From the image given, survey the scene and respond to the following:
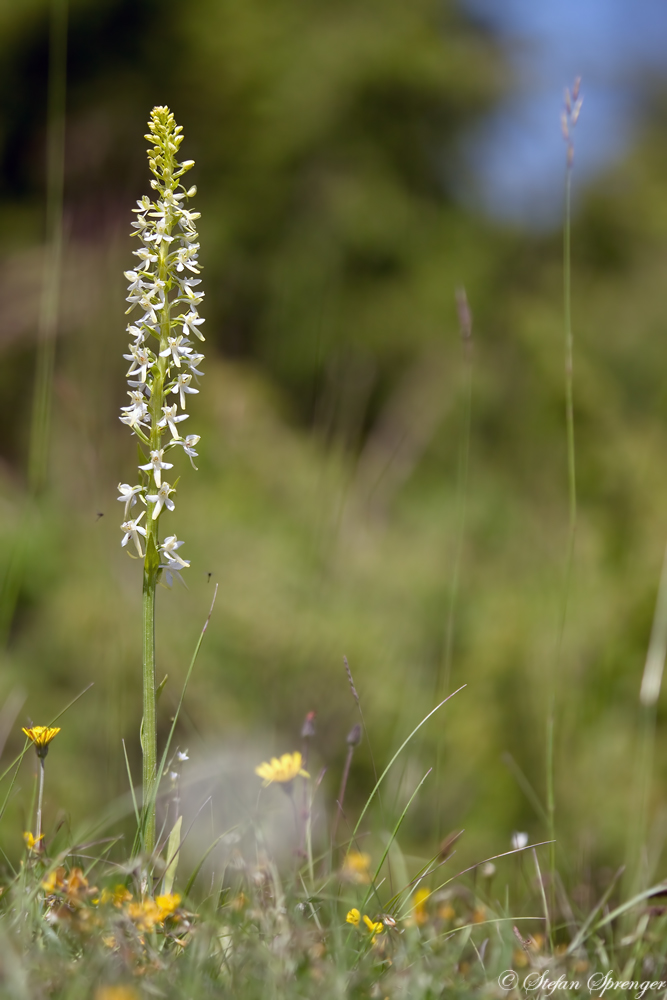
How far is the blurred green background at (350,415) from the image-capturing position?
2.86 meters

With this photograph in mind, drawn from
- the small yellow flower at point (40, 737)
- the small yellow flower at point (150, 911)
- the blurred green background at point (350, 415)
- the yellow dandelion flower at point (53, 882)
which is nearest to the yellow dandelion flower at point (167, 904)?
the small yellow flower at point (150, 911)

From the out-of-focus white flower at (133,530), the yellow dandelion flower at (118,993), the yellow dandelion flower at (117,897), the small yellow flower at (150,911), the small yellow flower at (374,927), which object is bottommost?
the small yellow flower at (374,927)

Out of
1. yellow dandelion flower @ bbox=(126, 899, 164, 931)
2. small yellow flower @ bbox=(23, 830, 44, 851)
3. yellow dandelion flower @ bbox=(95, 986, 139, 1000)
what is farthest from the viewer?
small yellow flower @ bbox=(23, 830, 44, 851)

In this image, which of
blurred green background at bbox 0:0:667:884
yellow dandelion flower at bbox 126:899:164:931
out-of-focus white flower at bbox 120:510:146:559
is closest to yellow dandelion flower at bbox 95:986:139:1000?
yellow dandelion flower at bbox 126:899:164:931

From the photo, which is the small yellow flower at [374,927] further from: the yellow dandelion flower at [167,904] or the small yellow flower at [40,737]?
the small yellow flower at [40,737]

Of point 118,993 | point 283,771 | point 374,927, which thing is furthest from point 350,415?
point 118,993

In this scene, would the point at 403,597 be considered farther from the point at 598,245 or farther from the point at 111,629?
the point at 598,245

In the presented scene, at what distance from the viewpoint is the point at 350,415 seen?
3977mm

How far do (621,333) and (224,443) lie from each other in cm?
252

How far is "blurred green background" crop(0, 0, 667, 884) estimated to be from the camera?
112 inches

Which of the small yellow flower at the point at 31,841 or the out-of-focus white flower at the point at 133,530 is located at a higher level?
the out-of-focus white flower at the point at 133,530

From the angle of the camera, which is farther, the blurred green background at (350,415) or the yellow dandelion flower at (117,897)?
the blurred green background at (350,415)

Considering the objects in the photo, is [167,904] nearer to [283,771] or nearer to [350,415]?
[283,771]

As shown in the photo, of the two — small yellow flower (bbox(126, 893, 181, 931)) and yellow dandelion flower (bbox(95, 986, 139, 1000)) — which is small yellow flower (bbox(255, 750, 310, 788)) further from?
yellow dandelion flower (bbox(95, 986, 139, 1000))
